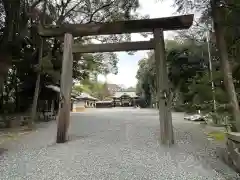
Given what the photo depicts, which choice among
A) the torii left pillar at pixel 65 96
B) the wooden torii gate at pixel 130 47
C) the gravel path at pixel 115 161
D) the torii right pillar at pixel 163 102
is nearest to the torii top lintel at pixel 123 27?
the wooden torii gate at pixel 130 47

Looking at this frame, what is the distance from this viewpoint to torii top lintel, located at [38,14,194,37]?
5.86 m

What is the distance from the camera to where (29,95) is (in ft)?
54.9

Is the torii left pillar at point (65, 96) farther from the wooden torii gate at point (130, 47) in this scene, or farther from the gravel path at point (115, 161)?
the gravel path at point (115, 161)

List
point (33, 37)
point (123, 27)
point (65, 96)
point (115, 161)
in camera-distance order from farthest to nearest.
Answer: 1. point (33, 37)
2. point (123, 27)
3. point (65, 96)
4. point (115, 161)

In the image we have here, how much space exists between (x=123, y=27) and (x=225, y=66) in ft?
9.31

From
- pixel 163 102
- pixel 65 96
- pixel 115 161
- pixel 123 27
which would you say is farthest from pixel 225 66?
pixel 65 96

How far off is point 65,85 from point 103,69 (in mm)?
13669

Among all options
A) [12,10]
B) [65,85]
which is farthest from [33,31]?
[65,85]

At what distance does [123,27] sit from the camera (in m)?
6.17

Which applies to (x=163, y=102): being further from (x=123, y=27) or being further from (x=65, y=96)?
(x=65, y=96)

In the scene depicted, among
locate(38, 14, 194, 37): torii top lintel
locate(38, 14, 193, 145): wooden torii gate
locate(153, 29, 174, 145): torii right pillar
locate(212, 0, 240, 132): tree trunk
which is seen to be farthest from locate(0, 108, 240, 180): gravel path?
locate(38, 14, 194, 37): torii top lintel

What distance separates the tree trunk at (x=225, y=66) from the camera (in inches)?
179

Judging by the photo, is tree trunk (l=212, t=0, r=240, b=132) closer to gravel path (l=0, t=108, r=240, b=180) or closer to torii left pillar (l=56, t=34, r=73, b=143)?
gravel path (l=0, t=108, r=240, b=180)

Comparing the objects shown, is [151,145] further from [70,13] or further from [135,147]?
[70,13]
